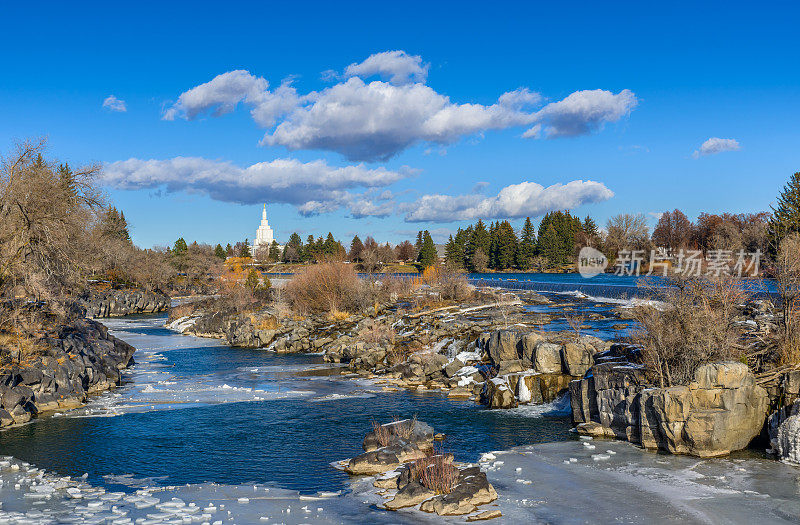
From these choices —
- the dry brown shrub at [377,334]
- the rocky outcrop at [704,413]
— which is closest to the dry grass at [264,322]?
the dry brown shrub at [377,334]

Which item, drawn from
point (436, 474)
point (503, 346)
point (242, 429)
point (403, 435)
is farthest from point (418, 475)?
point (503, 346)

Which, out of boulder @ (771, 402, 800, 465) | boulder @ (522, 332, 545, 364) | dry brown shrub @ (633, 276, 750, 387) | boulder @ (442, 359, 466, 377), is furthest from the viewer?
boulder @ (442, 359, 466, 377)

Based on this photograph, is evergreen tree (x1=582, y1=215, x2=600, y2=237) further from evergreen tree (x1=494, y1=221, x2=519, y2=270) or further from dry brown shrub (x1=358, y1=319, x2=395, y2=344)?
dry brown shrub (x1=358, y1=319, x2=395, y2=344)

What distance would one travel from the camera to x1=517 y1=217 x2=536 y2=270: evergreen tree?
4938 inches

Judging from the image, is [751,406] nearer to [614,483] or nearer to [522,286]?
[614,483]

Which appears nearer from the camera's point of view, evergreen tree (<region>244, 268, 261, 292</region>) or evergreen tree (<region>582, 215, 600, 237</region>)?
evergreen tree (<region>244, 268, 261, 292</region>)

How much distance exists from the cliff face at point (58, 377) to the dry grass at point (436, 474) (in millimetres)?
15643

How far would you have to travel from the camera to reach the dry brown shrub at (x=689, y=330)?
17078mm

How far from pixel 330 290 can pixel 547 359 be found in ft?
96.9

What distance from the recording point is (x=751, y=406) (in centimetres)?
1600

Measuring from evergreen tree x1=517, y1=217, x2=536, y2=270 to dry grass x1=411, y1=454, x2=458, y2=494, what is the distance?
114m

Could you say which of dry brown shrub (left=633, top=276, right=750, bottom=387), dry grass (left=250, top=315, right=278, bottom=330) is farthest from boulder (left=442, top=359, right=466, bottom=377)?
dry grass (left=250, top=315, right=278, bottom=330)

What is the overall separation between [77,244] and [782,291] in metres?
32.7

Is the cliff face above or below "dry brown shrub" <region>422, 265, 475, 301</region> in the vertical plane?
below
